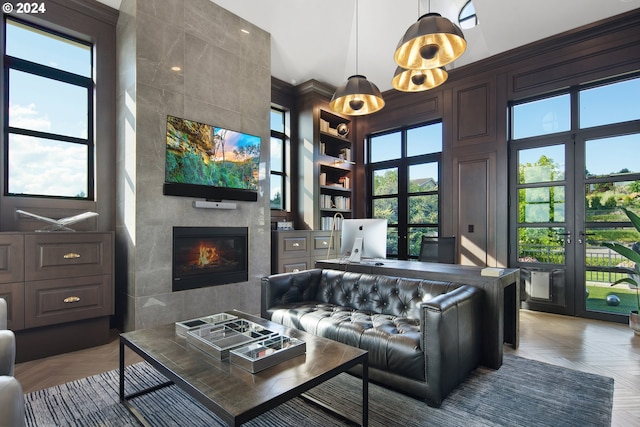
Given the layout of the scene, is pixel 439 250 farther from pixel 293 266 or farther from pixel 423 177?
pixel 293 266

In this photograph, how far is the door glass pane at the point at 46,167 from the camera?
10.4 ft

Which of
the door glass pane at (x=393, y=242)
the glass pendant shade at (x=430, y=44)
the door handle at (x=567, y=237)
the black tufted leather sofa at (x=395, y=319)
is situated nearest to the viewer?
the black tufted leather sofa at (x=395, y=319)

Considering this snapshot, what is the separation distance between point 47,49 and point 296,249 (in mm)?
3669

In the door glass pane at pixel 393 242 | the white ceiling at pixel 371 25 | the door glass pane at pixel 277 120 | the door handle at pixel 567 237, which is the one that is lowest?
the door glass pane at pixel 393 242

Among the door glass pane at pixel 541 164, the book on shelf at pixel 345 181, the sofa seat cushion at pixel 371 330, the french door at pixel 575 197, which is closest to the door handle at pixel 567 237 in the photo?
the french door at pixel 575 197

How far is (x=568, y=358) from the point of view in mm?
2770

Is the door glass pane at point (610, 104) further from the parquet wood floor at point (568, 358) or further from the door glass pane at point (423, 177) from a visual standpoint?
the parquet wood floor at point (568, 358)

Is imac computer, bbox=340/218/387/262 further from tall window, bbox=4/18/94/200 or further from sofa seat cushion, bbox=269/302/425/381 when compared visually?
tall window, bbox=4/18/94/200

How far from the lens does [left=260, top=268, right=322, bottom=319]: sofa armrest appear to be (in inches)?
116

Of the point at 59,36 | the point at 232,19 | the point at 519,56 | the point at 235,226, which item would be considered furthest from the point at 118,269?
the point at 519,56

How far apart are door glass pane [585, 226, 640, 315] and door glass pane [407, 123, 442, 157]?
239 centimetres

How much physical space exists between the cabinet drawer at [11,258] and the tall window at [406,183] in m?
4.97

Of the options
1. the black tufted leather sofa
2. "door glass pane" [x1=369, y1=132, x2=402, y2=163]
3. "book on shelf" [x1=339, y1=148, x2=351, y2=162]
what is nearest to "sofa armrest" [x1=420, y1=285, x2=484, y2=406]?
the black tufted leather sofa

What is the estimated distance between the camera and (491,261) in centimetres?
466
